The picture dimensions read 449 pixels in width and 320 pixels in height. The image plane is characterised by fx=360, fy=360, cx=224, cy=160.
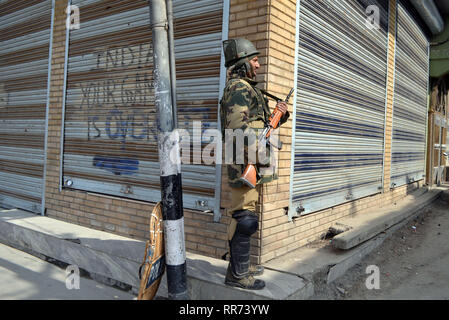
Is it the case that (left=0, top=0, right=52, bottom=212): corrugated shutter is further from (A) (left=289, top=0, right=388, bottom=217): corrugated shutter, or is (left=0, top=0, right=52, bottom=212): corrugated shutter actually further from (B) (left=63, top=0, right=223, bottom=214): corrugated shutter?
(A) (left=289, top=0, right=388, bottom=217): corrugated shutter

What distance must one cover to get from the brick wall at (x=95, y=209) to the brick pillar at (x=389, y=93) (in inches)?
170

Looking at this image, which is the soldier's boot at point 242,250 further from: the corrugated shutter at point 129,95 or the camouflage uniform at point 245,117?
the corrugated shutter at point 129,95

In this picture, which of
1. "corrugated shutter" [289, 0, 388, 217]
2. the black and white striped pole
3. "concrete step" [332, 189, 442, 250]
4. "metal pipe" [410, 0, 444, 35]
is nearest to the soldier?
the black and white striped pole

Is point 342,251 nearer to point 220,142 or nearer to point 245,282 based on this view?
point 245,282

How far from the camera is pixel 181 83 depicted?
4199 millimetres

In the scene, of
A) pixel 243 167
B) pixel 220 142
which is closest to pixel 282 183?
pixel 220 142

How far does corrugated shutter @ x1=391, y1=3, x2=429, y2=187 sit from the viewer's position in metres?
7.31

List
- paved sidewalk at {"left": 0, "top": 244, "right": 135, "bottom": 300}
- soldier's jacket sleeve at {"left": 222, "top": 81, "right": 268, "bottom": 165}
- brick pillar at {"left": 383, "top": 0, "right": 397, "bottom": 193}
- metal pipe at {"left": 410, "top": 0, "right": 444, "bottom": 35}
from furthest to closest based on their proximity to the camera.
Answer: metal pipe at {"left": 410, "top": 0, "right": 444, "bottom": 35}
brick pillar at {"left": 383, "top": 0, "right": 397, "bottom": 193}
paved sidewalk at {"left": 0, "top": 244, "right": 135, "bottom": 300}
soldier's jacket sleeve at {"left": 222, "top": 81, "right": 268, "bottom": 165}

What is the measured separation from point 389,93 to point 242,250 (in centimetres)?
525

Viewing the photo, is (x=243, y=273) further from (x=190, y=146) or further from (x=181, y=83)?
(x=181, y=83)

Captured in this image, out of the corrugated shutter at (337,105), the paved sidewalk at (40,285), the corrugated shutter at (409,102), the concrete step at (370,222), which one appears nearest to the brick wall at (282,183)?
the corrugated shutter at (337,105)

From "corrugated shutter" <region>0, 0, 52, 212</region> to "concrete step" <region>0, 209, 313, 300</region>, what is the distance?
0.59m

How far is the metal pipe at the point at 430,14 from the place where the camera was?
7788 millimetres
